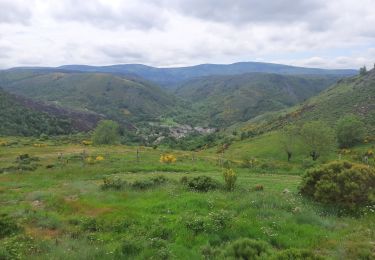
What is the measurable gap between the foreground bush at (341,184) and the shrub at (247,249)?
6.48 meters

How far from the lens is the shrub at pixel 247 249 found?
10.9 m

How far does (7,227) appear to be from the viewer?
14109 millimetres

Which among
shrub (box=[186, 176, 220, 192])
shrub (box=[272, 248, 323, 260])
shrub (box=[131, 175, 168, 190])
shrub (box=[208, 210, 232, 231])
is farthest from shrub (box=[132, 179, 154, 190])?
shrub (box=[272, 248, 323, 260])

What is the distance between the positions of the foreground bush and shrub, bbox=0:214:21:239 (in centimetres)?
1233

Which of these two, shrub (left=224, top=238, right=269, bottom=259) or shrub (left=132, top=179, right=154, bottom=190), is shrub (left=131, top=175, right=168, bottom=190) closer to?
shrub (left=132, top=179, right=154, bottom=190)

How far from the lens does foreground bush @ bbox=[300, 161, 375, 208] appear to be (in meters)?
16.3

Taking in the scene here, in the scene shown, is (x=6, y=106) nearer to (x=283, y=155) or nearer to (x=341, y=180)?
(x=283, y=155)

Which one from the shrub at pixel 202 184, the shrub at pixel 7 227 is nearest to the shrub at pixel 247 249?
the shrub at pixel 7 227

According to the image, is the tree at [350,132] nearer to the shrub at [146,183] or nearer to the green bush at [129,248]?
the shrub at [146,183]

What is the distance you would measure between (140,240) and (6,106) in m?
144

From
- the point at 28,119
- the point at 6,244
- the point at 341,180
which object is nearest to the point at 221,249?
the point at 6,244

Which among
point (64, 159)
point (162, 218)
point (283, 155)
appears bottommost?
point (283, 155)

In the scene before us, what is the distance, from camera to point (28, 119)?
139125 mm

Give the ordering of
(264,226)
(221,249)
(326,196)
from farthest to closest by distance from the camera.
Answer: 1. (326,196)
2. (264,226)
3. (221,249)
